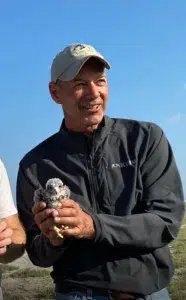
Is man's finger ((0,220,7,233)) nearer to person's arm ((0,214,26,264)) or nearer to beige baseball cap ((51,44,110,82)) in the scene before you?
person's arm ((0,214,26,264))

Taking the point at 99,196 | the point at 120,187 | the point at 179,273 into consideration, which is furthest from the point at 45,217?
the point at 179,273

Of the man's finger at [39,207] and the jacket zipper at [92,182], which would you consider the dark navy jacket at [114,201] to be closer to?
the jacket zipper at [92,182]

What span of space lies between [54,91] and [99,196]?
133 centimetres

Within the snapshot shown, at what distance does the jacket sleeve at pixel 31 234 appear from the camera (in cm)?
497

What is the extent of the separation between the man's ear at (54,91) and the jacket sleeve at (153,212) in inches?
41.9

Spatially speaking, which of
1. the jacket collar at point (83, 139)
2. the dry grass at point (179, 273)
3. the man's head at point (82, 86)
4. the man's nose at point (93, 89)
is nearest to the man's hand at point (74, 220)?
the jacket collar at point (83, 139)

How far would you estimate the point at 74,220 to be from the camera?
14.4 feet

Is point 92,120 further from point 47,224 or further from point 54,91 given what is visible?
point 47,224

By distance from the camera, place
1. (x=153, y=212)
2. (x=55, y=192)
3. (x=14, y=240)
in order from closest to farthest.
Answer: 1. (x=55, y=192)
2. (x=153, y=212)
3. (x=14, y=240)

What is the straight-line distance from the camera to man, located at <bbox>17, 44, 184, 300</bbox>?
473 centimetres

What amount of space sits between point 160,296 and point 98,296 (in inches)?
23.2

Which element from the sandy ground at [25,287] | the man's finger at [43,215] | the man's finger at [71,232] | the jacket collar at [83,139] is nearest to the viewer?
the man's finger at [43,215]

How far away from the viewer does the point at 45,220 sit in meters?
4.37

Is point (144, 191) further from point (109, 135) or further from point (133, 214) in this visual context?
point (109, 135)
